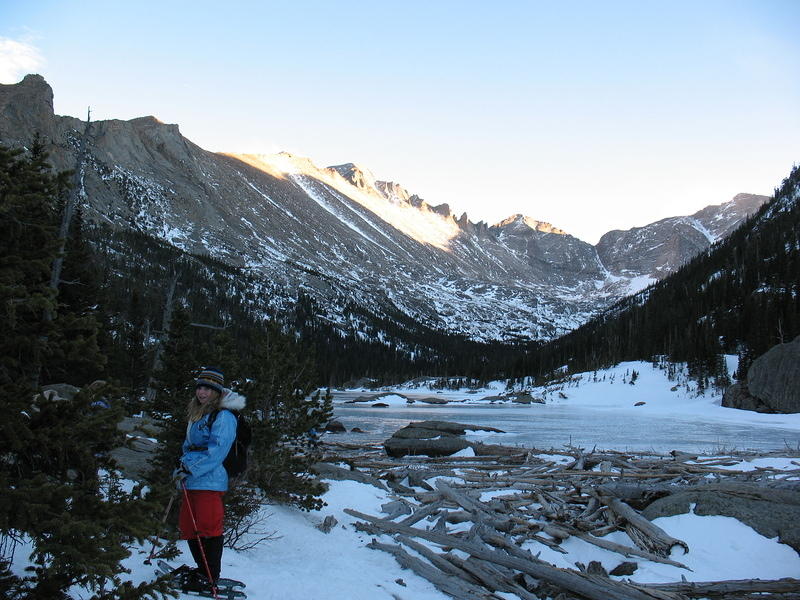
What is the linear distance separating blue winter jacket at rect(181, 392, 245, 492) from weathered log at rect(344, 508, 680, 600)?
5.30 metres

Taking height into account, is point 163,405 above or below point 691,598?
above

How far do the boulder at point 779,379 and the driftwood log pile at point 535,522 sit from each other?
39.6 m

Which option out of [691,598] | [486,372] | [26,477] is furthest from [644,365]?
[26,477]

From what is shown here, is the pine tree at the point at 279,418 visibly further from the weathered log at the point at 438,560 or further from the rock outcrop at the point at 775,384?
the rock outcrop at the point at 775,384

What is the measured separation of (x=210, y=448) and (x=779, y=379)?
2383 inches

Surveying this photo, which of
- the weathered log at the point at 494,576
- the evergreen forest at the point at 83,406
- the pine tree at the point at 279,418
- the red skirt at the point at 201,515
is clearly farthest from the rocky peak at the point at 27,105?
the weathered log at the point at 494,576

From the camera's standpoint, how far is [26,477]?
3732 mm

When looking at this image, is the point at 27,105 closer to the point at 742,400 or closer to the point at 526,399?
the point at 526,399

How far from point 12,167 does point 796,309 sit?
95.2 metres

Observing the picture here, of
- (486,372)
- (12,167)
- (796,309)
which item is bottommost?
(486,372)

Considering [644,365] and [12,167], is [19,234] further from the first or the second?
[644,365]

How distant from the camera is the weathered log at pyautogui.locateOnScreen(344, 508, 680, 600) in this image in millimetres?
7473

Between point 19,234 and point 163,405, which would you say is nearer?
point 19,234

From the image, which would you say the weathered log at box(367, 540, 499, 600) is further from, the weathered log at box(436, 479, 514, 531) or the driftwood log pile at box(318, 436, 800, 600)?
the weathered log at box(436, 479, 514, 531)
